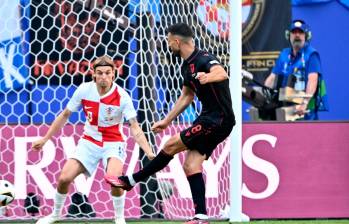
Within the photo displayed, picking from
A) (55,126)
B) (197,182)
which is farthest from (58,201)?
(197,182)

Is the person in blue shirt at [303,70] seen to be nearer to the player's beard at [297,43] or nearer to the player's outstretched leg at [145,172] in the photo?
the player's beard at [297,43]

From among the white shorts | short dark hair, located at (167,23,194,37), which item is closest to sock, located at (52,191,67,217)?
the white shorts

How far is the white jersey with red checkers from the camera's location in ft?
33.7

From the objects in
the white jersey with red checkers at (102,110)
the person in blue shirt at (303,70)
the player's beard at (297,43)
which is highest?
the player's beard at (297,43)

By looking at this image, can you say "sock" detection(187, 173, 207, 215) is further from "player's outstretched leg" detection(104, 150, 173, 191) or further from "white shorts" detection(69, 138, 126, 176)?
"white shorts" detection(69, 138, 126, 176)

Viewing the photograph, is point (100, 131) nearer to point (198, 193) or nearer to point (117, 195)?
→ point (117, 195)

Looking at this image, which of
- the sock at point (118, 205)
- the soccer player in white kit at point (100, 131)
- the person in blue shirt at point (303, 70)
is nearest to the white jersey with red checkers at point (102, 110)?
the soccer player in white kit at point (100, 131)

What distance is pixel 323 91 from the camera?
44.9 ft

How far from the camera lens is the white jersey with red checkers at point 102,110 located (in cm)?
1026

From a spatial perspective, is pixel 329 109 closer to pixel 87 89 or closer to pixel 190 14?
pixel 190 14

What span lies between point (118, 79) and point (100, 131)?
1577mm

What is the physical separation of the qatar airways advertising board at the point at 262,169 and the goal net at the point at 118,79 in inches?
0.5

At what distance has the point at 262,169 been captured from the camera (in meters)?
11.5

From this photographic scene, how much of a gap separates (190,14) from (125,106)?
1640 millimetres
